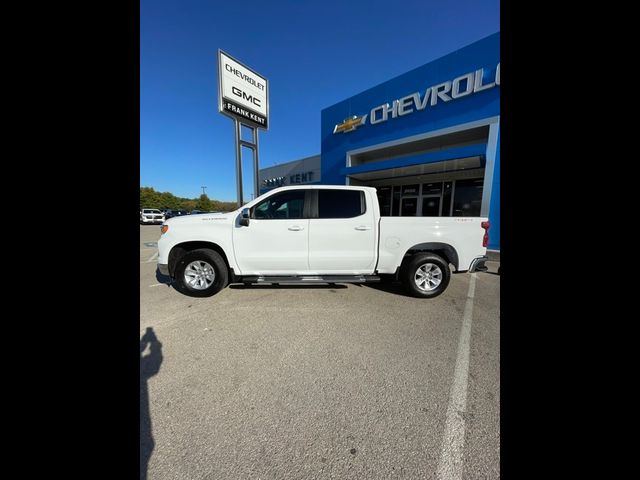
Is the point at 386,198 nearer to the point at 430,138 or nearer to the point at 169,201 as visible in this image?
the point at 430,138

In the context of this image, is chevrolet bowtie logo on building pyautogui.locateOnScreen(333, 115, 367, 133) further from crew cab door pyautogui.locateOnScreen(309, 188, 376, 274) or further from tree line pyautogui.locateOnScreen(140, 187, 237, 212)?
tree line pyautogui.locateOnScreen(140, 187, 237, 212)

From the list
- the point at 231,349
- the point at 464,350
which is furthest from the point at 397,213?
the point at 231,349

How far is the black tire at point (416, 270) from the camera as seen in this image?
4.51 meters

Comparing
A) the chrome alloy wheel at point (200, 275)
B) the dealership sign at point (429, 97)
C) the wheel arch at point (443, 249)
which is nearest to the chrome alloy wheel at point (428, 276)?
the wheel arch at point (443, 249)

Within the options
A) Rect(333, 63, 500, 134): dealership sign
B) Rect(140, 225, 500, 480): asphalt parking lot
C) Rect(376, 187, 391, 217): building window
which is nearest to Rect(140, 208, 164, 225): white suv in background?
Rect(333, 63, 500, 134): dealership sign

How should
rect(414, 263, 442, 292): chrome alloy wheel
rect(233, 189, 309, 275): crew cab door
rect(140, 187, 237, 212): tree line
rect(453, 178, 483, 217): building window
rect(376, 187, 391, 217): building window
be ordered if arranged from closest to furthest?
rect(233, 189, 309, 275): crew cab door, rect(414, 263, 442, 292): chrome alloy wheel, rect(453, 178, 483, 217): building window, rect(376, 187, 391, 217): building window, rect(140, 187, 237, 212): tree line

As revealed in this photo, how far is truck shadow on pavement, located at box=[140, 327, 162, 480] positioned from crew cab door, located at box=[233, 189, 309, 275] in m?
1.71

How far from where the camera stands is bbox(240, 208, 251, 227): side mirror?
13.9 ft

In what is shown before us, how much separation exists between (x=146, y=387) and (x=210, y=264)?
239 cm

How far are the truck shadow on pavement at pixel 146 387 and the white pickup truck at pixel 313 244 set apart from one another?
144 centimetres
